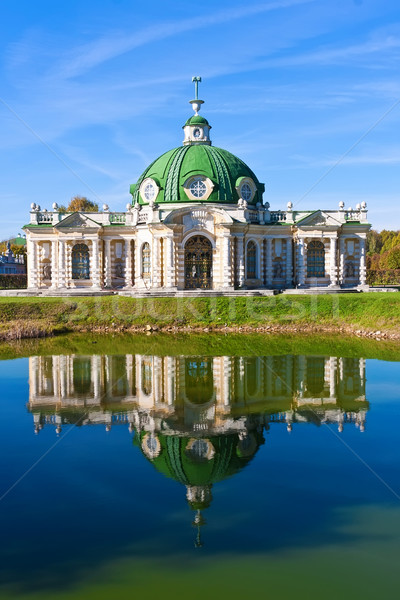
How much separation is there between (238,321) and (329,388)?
726 inches

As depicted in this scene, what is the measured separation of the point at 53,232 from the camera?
5016 centimetres

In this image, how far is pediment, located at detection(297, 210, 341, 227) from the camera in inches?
1909

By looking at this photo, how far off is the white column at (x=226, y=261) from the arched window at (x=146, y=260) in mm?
6286

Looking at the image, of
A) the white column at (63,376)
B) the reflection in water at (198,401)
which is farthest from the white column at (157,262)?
the reflection in water at (198,401)

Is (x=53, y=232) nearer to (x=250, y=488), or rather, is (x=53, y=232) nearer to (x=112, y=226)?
(x=112, y=226)

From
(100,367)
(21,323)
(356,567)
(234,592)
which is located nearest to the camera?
(234,592)

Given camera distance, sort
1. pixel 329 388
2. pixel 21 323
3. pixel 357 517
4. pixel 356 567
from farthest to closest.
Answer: pixel 21 323 < pixel 329 388 < pixel 357 517 < pixel 356 567

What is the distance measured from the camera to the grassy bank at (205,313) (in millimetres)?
37250

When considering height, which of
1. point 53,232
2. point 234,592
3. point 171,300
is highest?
point 53,232

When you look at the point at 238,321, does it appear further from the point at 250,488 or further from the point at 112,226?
the point at 250,488

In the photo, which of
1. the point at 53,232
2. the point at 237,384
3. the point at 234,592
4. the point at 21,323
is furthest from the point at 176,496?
the point at 53,232

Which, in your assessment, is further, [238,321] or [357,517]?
[238,321]

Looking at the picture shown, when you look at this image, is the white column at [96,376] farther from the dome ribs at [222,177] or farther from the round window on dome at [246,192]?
the round window on dome at [246,192]

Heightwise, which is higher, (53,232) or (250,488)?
(53,232)
